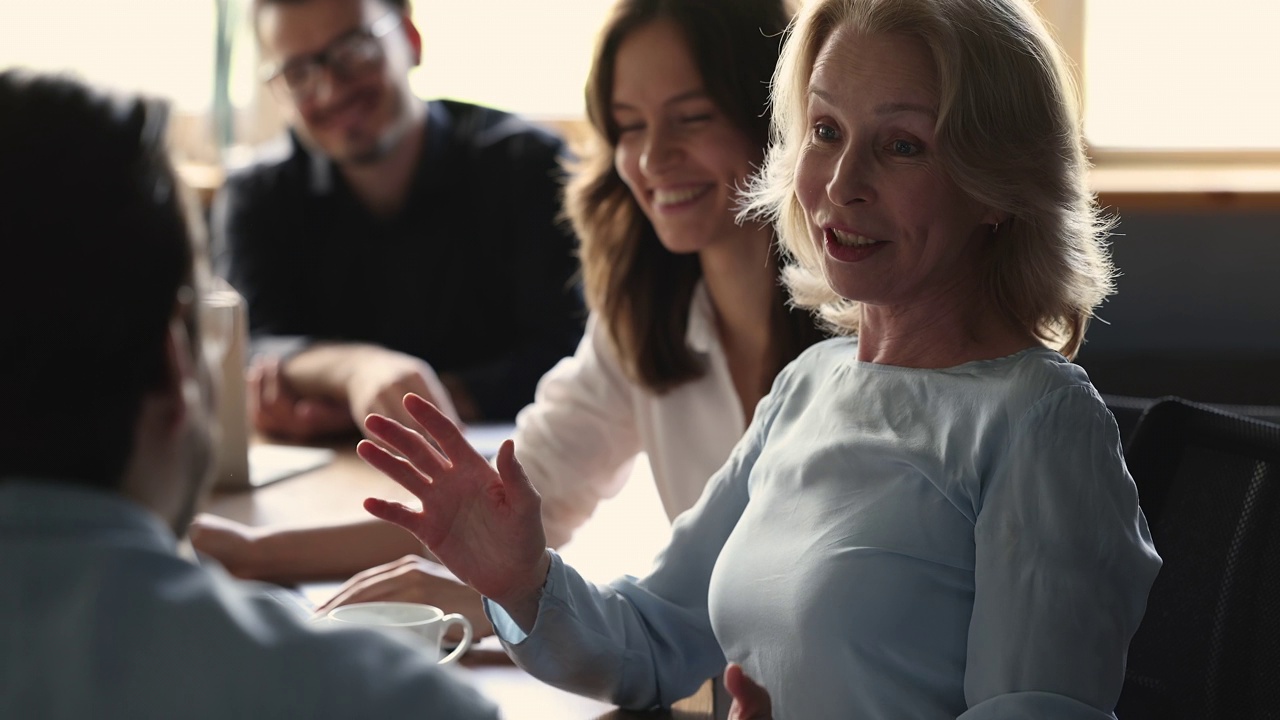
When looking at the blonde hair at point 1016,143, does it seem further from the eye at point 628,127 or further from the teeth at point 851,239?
the eye at point 628,127

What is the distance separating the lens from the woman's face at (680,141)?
1.60 metres

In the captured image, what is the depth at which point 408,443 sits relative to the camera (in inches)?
41.9

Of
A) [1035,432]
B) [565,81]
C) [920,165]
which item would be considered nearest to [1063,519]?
[1035,432]

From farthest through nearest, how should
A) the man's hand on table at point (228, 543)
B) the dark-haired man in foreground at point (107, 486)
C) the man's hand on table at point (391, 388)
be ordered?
1. the man's hand on table at point (391, 388)
2. the man's hand on table at point (228, 543)
3. the dark-haired man in foreground at point (107, 486)

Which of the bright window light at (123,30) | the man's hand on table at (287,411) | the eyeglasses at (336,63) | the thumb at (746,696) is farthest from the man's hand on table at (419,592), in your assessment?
the bright window light at (123,30)

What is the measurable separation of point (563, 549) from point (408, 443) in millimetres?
561

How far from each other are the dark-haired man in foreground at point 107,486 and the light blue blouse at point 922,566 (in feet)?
1.29

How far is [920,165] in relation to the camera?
1023mm

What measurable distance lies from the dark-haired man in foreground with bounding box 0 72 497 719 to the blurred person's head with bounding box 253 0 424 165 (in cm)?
213

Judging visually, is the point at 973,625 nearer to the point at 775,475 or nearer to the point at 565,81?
the point at 775,475

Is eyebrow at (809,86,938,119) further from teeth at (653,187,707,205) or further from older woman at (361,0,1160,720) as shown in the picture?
Result: teeth at (653,187,707,205)

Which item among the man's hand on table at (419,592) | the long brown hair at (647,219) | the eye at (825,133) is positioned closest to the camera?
the eye at (825,133)

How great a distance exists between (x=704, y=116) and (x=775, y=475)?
2.18ft


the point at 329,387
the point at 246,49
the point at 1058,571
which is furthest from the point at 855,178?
the point at 246,49
